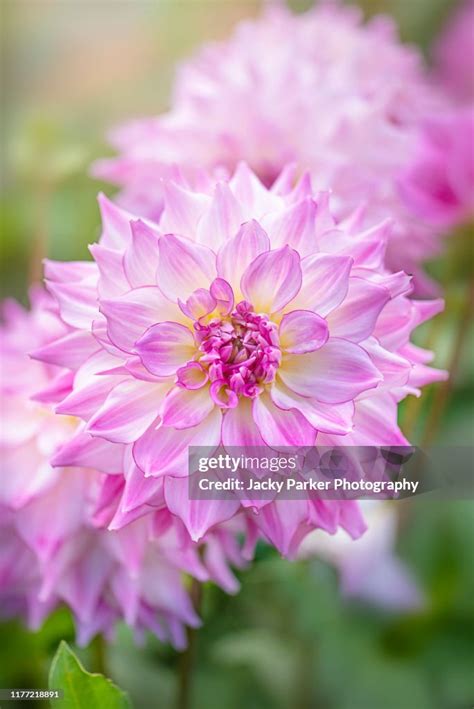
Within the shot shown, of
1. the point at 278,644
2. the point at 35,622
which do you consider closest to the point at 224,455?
the point at 35,622

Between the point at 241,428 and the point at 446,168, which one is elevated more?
the point at 446,168

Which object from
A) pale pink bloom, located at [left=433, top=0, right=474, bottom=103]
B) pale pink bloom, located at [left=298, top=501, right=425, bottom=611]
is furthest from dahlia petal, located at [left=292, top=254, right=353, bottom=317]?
pale pink bloom, located at [left=433, top=0, right=474, bottom=103]

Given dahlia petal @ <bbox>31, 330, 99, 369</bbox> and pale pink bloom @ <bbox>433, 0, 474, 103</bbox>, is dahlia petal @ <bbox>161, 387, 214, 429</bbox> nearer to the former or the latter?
dahlia petal @ <bbox>31, 330, 99, 369</bbox>

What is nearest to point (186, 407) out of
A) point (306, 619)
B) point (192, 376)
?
point (192, 376)

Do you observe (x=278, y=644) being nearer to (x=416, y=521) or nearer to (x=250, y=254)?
(x=416, y=521)

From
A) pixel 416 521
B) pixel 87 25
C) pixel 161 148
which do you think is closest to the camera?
pixel 161 148

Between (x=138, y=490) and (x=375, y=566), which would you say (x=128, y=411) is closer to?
(x=138, y=490)
